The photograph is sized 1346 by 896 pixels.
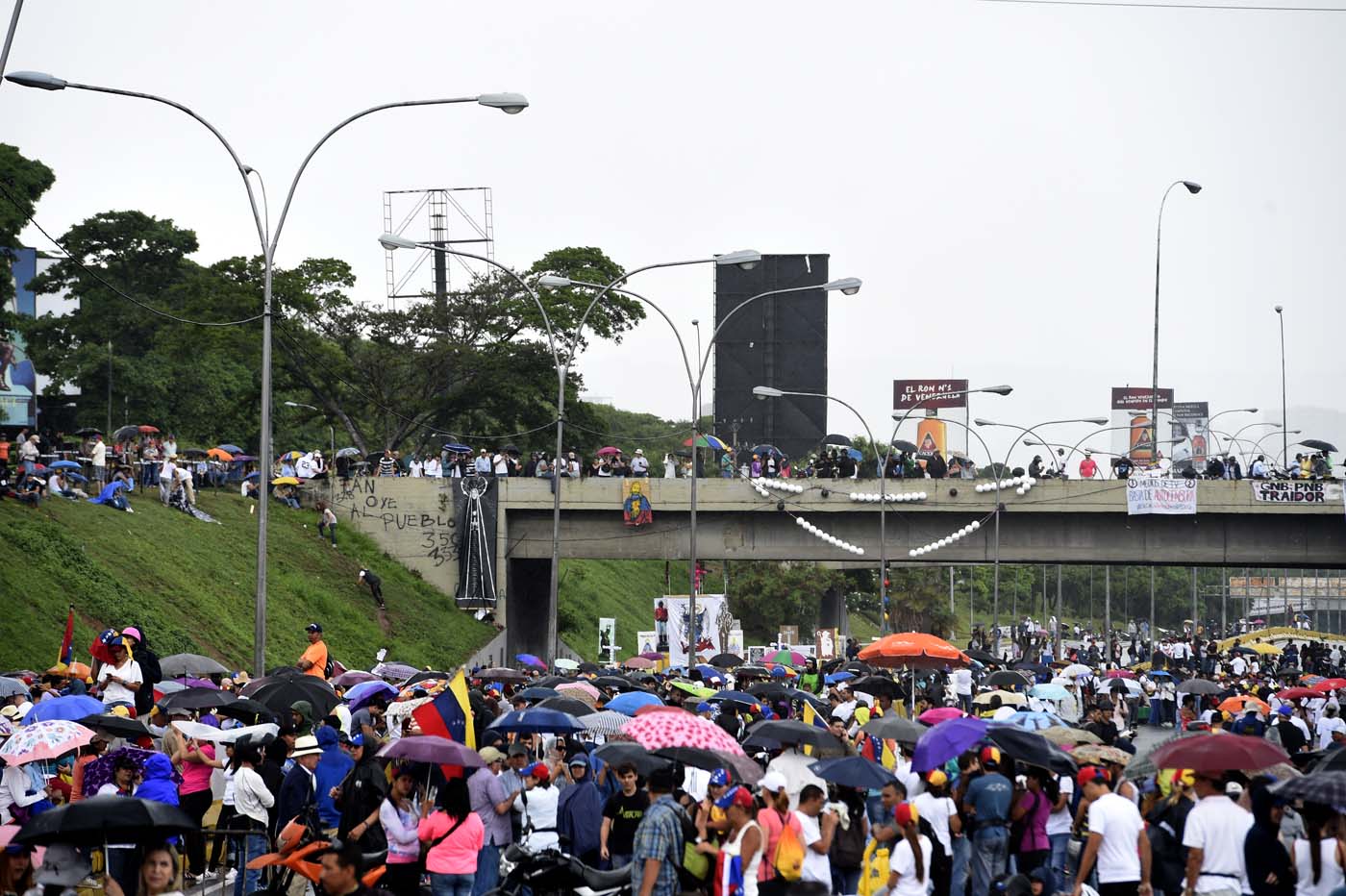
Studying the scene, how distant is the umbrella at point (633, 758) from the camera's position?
12.8 meters

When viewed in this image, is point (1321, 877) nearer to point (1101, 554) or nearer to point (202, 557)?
point (202, 557)

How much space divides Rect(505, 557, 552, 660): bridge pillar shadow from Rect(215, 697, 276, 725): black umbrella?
36889 mm

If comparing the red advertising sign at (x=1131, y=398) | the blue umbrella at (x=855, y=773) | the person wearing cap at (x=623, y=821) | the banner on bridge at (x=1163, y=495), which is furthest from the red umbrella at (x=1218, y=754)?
the red advertising sign at (x=1131, y=398)

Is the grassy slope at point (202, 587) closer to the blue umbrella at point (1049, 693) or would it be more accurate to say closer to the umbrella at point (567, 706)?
the umbrella at point (567, 706)

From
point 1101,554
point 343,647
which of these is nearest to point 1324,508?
point 1101,554

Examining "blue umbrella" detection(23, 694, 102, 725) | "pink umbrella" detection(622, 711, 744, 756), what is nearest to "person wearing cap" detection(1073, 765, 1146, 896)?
"pink umbrella" detection(622, 711, 744, 756)

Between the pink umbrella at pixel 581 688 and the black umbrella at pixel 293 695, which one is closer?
the black umbrella at pixel 293 695

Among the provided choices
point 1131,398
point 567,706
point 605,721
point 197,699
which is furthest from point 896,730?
point 1131,398

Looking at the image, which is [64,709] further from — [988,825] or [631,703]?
[988,825]

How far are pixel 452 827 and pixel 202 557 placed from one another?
31.1 m

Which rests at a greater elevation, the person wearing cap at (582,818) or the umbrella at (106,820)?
the umbrella at (106,820)

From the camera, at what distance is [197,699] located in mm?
17281

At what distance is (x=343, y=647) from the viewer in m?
42.7

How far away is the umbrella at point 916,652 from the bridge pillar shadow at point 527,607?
26.6 meters
